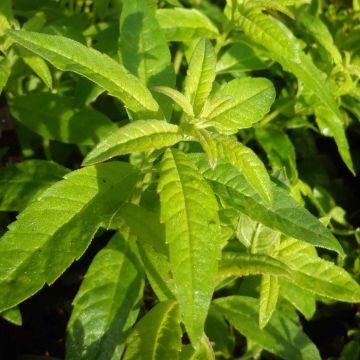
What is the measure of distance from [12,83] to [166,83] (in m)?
0.64

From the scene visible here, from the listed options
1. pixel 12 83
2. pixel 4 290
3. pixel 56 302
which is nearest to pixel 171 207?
pixel 4 290

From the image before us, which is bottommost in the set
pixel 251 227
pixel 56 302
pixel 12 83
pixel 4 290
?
pixel 56 302

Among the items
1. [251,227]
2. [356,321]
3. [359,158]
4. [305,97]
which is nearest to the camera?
[251,227]

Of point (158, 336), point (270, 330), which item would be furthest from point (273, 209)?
point (270, 330)

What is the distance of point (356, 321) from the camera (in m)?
2.24

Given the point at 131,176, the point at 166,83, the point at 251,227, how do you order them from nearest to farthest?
the point at 131,176
the point at 166,83
the point at 251,227

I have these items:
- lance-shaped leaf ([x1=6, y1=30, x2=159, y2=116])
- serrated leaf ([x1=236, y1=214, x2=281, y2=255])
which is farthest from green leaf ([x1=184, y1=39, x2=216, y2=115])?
serrated leaf ([x1=236, y1=214, x2=281, y2=255])

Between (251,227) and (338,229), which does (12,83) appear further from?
(338,229)

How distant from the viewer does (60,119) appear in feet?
5.81

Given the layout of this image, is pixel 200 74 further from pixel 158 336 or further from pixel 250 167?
pixel 158 336

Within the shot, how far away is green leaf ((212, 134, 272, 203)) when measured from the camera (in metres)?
1.14

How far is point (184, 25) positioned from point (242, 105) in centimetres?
56

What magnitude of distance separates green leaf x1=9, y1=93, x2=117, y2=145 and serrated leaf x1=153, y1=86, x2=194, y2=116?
51cm

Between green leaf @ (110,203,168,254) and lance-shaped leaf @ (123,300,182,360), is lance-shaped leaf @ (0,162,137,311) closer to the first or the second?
green leaf @ (110,203,168,254)
